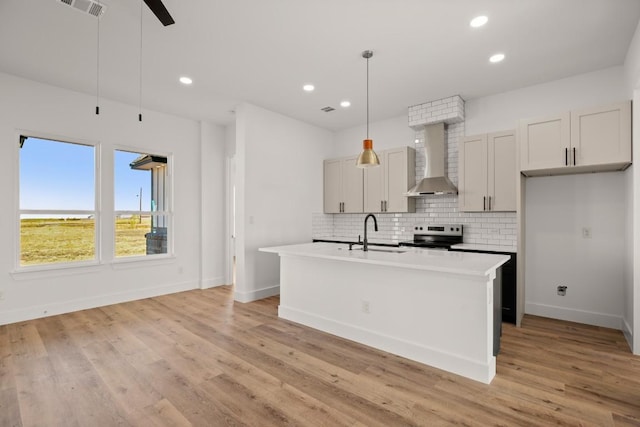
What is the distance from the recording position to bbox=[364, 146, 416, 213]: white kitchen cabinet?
511cm

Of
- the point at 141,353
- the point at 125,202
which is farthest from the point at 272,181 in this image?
the point at 141,353

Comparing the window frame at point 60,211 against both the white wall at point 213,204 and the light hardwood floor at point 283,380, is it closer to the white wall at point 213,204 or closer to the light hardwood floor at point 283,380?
the light hardwood floor at point 283,380

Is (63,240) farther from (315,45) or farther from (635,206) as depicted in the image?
(635,206)

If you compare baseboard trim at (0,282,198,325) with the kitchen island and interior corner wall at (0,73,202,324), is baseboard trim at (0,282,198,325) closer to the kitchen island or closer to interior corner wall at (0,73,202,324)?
interior corner wall at (0,73,202,324)

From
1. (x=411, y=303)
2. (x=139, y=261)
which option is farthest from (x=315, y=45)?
(x=139, y=261)

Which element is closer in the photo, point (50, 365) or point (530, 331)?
point (50, 365)

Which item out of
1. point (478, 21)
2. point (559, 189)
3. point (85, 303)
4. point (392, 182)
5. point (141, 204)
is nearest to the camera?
point (478, 21)

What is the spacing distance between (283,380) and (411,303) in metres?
1.26

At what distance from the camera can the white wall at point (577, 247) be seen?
366 cm

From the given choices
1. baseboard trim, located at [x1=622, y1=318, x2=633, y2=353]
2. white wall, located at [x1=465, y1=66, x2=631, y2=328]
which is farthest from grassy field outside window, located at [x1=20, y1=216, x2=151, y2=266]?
baseboard trim, located at [x1=622, y1=318, x2=633, y2=353]

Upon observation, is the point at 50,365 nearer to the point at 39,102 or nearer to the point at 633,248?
the point at 39,102

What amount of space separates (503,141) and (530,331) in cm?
227

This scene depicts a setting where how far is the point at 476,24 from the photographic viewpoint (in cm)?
282

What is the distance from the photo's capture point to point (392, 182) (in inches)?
206
